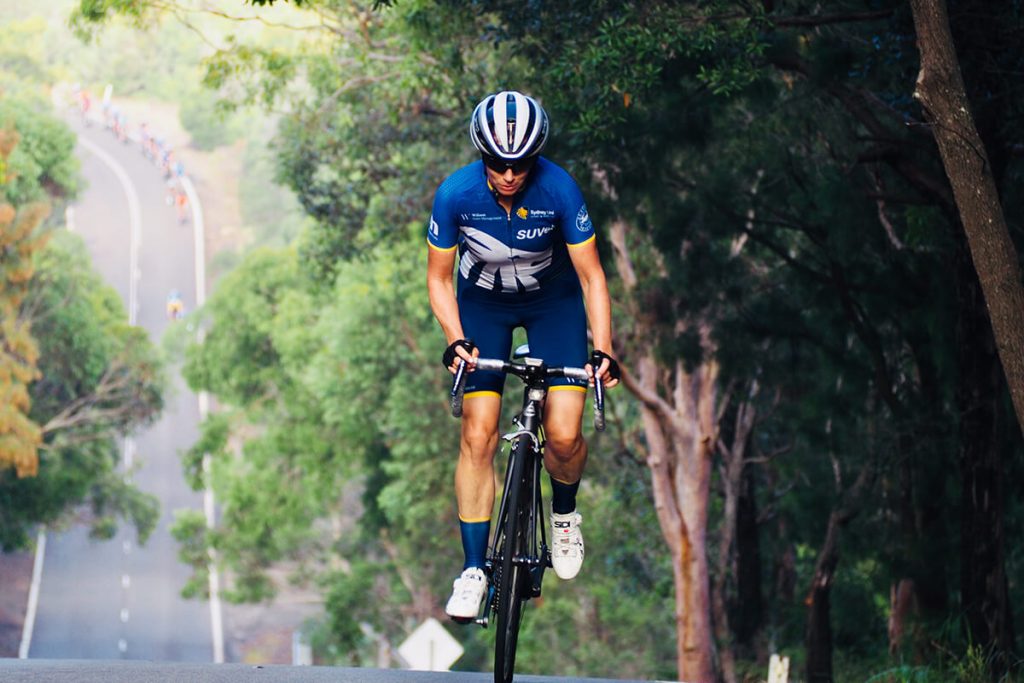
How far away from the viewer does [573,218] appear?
705 cm

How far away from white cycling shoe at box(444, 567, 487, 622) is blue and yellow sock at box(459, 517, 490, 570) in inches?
2.5

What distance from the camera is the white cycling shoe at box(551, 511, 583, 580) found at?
24.8ft

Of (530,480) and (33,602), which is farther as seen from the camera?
(33,602)

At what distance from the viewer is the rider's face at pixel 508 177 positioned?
6895 millimetres

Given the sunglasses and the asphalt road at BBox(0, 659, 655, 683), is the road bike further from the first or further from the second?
the asphalt road at BBox(0, 659, 655, 683)

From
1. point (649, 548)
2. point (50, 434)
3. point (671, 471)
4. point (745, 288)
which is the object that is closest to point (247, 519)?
point (50, 434)

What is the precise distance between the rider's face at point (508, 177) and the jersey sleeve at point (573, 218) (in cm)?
21

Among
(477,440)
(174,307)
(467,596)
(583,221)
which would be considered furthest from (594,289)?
(174,307)

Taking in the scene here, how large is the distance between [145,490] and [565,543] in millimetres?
70982

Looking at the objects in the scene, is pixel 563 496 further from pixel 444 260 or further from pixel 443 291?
pixel 444 260

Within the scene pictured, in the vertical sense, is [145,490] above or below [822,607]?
above

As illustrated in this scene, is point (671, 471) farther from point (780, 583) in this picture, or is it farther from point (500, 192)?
point (500, 192)

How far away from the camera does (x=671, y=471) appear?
23.5 meters

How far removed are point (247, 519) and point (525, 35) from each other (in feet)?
108
